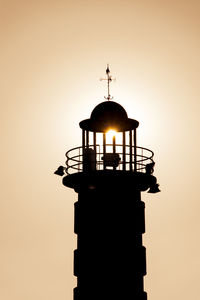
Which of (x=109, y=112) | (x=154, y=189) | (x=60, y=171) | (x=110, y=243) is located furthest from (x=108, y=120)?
(x=110, y=243)

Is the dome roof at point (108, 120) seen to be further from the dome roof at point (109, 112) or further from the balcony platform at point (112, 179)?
the balcony platform at point (112, 179)

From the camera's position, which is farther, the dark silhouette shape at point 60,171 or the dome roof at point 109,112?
the dome roof at point 109,112

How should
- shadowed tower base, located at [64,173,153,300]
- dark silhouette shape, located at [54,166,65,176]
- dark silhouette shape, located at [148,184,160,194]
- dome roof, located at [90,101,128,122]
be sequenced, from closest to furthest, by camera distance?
shadowed tower base, located at [64,173,153,300] → dark silhouette shape, located at [148,184,160,194] → dark silhouette shape, located at [54,166,65,176] → dome roof, located at [90,101,128,122]

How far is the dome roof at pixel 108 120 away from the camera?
37.0 metres

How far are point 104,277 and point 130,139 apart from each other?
24.5 feet

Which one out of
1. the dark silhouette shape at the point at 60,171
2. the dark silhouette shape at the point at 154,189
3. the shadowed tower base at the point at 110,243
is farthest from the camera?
the dark silhouette shape at the point at 60,171

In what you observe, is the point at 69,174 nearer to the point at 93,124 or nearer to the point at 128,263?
the point at 93,124

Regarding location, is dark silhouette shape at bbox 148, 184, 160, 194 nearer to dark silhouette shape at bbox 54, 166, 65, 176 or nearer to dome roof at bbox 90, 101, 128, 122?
dome roof at bbox 90, 101, 128, 122

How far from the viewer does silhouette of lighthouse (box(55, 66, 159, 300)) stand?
3588 cm

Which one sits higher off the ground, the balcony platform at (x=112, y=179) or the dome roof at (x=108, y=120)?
the dome roof at (x=108, y=120)

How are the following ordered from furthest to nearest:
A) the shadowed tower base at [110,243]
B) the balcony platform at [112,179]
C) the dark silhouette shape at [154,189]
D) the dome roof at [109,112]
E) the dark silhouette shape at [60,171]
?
the dome roof at [109,112]
the dark silhouette shape at [60,171]
the dark silhouette shape at [154,189]
the balcony platform at [112,179]
the shadowed tower base at [110,243]

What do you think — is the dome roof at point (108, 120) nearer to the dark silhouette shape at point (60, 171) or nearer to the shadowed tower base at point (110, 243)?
the dark silhouette shape at point (60, 171)

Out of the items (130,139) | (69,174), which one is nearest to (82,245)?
(69,174)

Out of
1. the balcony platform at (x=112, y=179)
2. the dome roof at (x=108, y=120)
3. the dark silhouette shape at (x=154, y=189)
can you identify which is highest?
the dome roof at (x=108, y=120)
